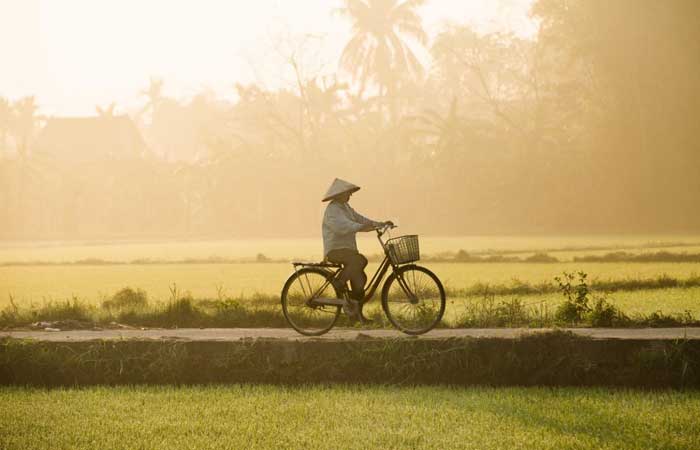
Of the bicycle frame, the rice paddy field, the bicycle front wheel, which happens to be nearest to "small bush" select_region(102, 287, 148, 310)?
the rice paddy field

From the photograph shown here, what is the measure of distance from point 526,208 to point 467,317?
1305 inches

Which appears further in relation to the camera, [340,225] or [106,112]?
[106,112]

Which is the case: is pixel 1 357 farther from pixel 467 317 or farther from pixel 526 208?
pixel 526 208

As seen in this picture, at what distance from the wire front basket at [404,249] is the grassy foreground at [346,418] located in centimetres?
118

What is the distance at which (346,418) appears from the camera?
5.71m

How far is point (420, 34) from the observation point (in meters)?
55.2

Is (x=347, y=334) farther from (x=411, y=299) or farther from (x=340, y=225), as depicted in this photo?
(x=340, y=225)

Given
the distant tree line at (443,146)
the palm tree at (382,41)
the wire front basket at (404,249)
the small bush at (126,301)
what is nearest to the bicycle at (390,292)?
the wire front basket at (404,249)

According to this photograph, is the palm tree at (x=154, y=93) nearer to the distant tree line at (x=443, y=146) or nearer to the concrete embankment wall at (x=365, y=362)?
the distant tree line at (x=443, y=146)

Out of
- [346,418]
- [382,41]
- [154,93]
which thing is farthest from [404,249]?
[154,93]

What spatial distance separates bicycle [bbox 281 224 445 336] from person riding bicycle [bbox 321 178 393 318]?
2.7 inches

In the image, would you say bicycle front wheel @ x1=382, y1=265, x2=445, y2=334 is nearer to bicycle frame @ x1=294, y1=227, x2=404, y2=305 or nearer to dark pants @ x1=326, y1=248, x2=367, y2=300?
bicycle frame @ x1=294, y1=227, x2=404, y2=305

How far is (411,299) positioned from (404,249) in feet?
1.52

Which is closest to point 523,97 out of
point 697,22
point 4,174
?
point 697,22
